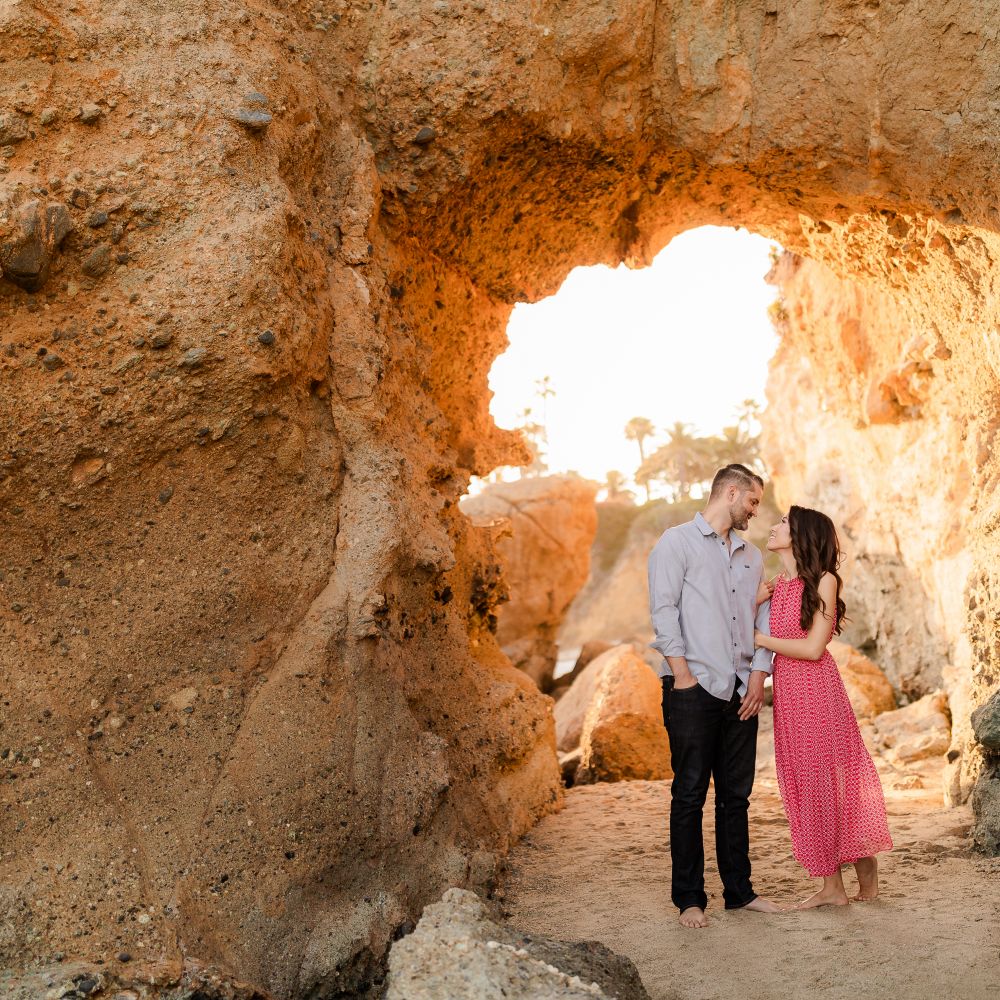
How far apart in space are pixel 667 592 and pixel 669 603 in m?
0.05

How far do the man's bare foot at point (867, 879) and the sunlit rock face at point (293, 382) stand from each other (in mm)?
1569

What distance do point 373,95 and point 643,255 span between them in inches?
88.8

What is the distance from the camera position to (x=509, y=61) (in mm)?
4984

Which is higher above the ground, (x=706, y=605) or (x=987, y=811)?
(x=706, y=605)

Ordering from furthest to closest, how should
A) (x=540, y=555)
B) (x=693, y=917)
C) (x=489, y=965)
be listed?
(x=540, y=555)
(x=693, y=917)
(x=489, y=965)

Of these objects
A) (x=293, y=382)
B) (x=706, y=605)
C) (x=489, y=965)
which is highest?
(x=293, y=382)

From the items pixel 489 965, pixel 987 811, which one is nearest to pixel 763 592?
pixel 987 811

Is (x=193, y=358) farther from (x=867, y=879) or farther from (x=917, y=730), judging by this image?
(x=917, y=730)

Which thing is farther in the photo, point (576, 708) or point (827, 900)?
point (576, 708)

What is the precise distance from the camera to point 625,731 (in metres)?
7.45

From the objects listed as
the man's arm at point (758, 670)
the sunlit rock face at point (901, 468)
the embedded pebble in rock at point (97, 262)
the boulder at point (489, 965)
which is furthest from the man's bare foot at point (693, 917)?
the embedded pebble in rock at point (97, 262)

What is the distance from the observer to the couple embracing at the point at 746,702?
160 inches

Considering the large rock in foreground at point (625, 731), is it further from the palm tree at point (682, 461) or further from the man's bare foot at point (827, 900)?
the palm tree at point (682, 461)

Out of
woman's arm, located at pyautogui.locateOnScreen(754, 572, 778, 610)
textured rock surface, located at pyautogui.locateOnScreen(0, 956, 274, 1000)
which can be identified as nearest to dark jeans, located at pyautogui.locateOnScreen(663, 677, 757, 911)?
woman's arm, located at pyautogui.locateOnScreen(754, 572, 778, 610)
